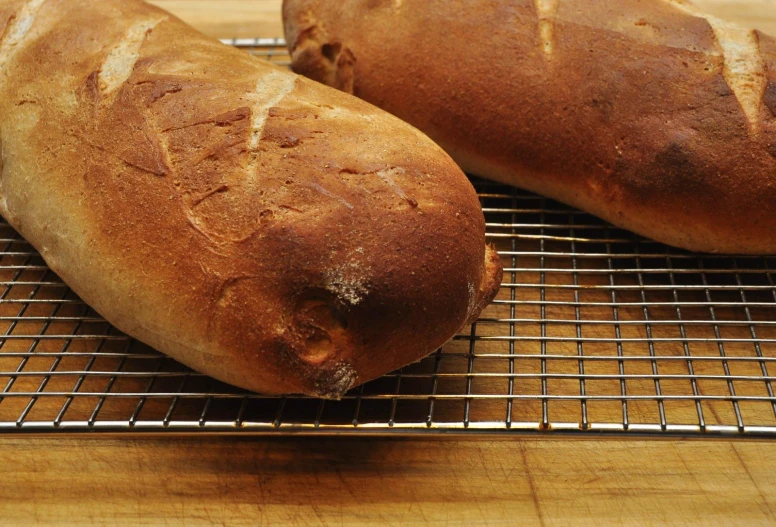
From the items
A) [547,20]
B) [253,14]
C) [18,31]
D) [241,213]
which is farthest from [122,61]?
[253,14]

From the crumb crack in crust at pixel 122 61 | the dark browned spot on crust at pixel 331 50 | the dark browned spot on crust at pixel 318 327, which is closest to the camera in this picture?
the dark browned spot on crust at pixel 318 327

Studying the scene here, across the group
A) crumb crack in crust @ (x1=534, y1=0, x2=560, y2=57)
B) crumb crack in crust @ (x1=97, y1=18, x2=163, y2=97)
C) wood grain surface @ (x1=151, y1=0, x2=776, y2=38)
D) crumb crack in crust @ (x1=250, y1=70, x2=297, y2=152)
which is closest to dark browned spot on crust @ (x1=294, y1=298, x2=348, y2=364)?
crumb crack in crust @ (x1=250, y1=70, x2=297, y2=152)

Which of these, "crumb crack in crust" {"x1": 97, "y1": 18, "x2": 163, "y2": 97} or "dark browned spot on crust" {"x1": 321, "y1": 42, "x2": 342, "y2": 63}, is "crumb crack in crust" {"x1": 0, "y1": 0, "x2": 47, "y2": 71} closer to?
"crumb crack in crust" {"x1": 97, "y1": 18, "x2": 163, "y2": 97}

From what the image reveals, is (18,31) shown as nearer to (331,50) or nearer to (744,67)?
(331,50)

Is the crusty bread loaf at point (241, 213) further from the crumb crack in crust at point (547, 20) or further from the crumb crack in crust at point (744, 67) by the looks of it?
the crumb crack in crust at point (744, 67)

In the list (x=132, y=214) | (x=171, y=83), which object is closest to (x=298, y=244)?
(x=132, y=214)

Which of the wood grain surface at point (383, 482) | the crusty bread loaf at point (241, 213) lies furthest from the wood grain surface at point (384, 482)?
the crusty bread loaf at point (241, 213)

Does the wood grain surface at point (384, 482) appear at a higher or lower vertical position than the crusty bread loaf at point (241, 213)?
lower
